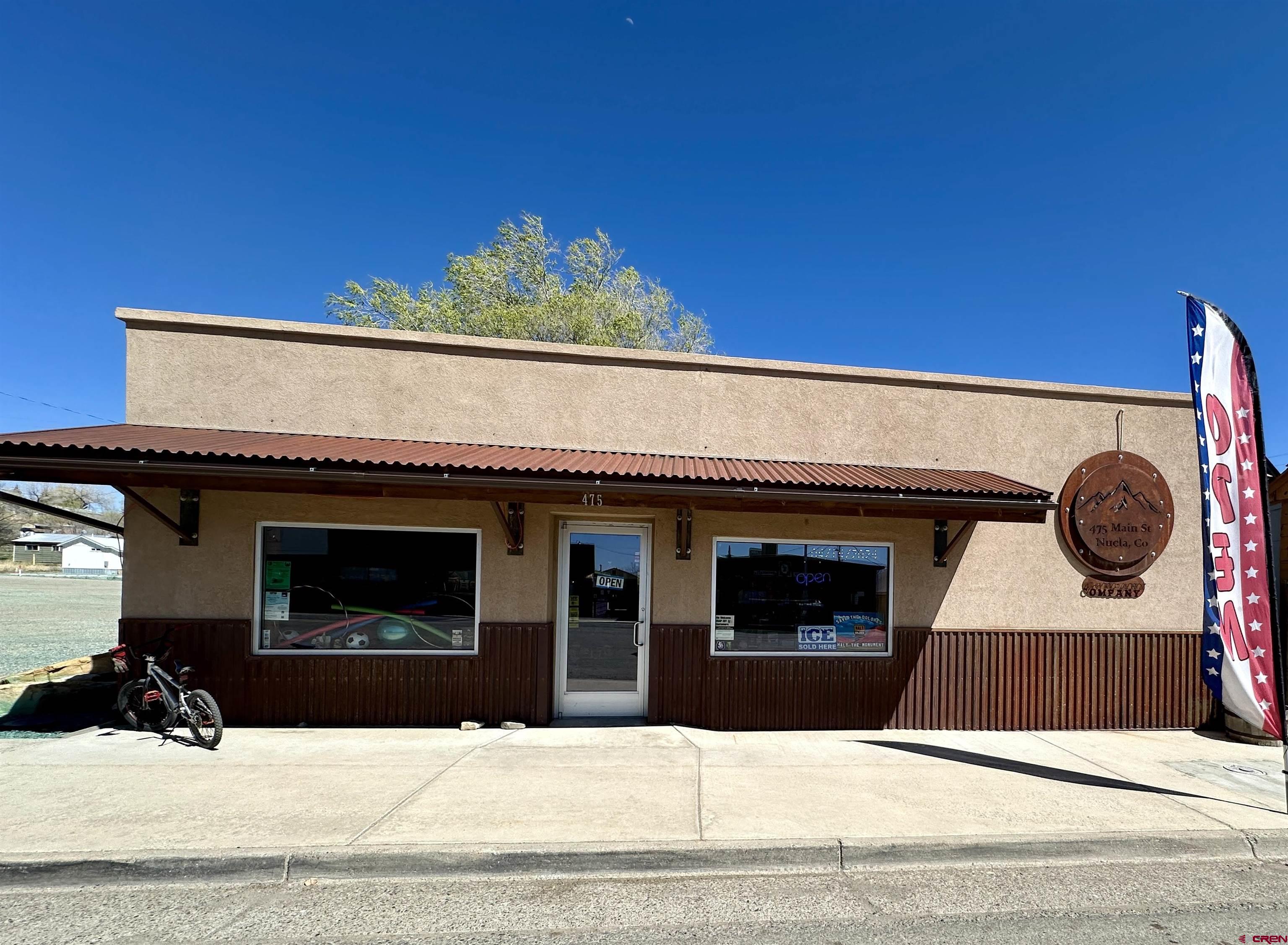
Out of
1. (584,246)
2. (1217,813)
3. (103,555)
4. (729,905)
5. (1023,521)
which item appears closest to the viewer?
(729,905)

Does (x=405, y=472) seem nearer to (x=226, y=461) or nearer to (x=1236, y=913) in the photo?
(x=226, y=461)

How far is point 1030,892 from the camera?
4129mm

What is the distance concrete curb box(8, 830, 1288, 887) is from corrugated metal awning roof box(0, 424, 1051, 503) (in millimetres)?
3117

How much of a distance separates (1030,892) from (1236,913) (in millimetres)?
1113

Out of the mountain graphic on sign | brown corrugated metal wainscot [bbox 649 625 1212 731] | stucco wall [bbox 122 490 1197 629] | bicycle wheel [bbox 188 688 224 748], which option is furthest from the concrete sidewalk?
the mountain graphic on sign

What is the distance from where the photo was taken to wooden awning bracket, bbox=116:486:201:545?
6883 mm

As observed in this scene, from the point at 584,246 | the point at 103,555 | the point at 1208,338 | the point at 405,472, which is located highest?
the point at 584,246

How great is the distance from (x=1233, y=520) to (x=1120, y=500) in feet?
7.67

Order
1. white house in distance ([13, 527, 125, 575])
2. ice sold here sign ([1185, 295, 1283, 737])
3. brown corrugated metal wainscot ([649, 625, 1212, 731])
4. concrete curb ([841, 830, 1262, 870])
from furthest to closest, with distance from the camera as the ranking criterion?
white house in distance ([13, 527, 125, 575]) → brown corrugated metal wainscot ([649, 625, 1212, 731]) → ice sold here sign ([1185, 295, 1283, 737]) → concrete curb ([841, 830, 1262, 870])

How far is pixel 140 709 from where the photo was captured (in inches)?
273

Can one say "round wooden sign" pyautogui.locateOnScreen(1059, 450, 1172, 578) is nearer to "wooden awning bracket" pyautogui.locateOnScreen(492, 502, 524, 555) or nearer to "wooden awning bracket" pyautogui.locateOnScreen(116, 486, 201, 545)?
"wooden awning bracket" pyautogui.locateOnScreen(492, 502, 524, 555)

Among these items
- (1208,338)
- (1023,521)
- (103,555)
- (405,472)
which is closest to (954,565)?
(1023,521)

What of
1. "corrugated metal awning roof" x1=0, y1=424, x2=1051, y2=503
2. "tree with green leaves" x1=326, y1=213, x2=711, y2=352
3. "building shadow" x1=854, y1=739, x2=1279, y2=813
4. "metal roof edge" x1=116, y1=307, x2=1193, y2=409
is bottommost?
"building shadow" x1=854, y1=739, x2=1279, y2=813

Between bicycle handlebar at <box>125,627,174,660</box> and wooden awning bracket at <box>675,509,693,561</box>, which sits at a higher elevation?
wooden awning bracket at <box>675,509,693,561</box>
